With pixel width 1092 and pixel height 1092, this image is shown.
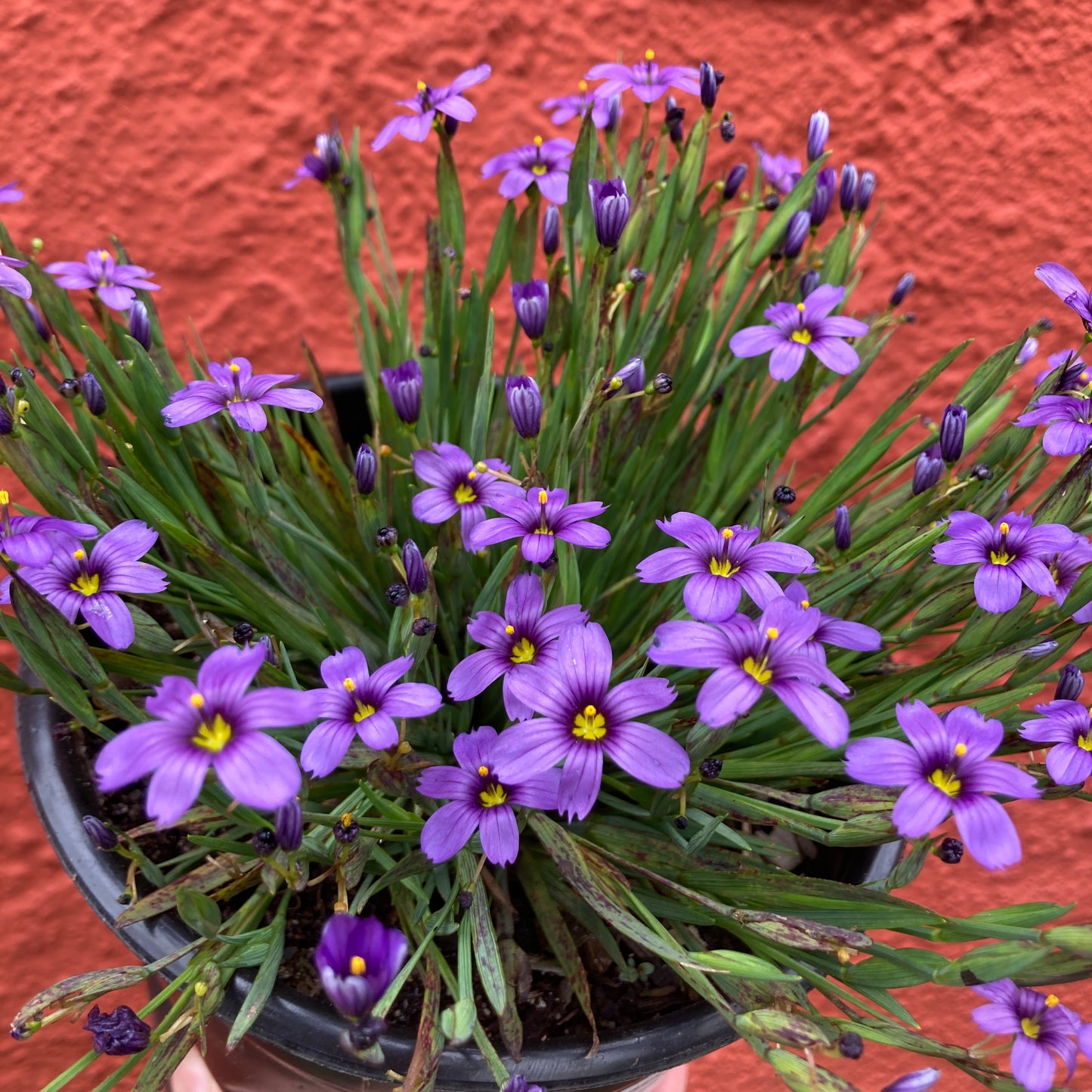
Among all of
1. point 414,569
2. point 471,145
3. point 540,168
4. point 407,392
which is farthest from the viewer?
point 471,145

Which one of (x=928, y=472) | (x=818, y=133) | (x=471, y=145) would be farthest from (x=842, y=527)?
(x=471, y=145)

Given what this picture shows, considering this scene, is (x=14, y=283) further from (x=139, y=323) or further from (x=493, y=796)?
(x=493, y=796)

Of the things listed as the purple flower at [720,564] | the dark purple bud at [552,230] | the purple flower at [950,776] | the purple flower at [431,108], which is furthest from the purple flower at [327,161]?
the purple flower at [950,776]

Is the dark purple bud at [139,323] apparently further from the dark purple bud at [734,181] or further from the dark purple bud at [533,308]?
the dark purple bud at [734,181]

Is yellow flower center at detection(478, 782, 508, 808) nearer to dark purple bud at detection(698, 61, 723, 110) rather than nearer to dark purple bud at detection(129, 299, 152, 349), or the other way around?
dark purple bud at detection(129, 299, 152, 349)

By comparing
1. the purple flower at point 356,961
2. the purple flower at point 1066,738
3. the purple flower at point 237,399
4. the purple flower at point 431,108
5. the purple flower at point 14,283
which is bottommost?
the purple flower at point 1066,738

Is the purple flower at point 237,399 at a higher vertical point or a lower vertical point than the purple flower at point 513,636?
higher
